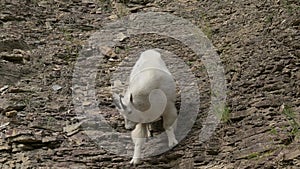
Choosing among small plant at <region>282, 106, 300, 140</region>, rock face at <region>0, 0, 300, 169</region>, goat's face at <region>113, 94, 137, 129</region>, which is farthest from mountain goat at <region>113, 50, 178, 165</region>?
small plant at <region>282, 106, 300, 140</region>

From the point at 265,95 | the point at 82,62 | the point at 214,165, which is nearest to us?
the point at 214,165

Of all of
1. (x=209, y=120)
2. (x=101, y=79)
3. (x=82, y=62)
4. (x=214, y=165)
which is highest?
(x=82, y=62)

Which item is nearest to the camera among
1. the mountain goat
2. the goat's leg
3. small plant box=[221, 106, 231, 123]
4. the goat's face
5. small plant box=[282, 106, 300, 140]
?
small plant box=[282, 106, 300, 140]

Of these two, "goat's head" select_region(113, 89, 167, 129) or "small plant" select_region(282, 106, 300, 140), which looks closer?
"small plant" select_region(282, 106, 300, 140)

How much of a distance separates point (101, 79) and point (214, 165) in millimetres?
2846

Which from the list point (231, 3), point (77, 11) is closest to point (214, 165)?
point (231, 3)

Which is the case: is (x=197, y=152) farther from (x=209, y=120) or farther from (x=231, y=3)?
(x=231, y=3)

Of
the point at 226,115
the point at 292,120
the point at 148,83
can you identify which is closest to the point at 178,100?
the point at 226,115

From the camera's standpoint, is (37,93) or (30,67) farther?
(30,67)

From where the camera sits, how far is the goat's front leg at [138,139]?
18.0 feet

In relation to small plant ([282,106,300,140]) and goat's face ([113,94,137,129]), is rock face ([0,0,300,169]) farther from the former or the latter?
goat's face ([113,94,137,129])

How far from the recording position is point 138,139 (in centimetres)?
560

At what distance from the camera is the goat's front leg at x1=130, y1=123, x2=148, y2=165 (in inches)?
217

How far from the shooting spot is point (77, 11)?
33.3 feet
